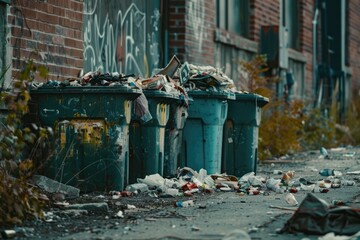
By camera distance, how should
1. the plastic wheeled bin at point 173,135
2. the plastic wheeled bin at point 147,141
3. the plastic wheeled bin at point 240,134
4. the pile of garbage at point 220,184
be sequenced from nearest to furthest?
the pile of garbage at point 220,184
the plastic wheeled bin at point 147,141
the plastic wheeled bin at point 173,135
the plastic wheeled bin at point 240,134

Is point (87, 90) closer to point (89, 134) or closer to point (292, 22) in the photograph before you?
point (89, 134)

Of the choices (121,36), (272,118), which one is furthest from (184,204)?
(272,118)

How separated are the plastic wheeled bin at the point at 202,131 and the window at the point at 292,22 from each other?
10.4 meters

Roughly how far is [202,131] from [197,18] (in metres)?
4.31

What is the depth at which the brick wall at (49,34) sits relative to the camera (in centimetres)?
985

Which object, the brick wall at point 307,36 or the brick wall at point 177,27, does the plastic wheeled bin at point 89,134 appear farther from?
the brick wall at point 307,36

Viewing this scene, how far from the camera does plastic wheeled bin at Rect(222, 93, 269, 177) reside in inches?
471

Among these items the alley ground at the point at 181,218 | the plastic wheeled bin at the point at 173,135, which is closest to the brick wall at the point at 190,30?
the plastic wheeled bin at the point at 173,135

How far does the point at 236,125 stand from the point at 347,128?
1084cm

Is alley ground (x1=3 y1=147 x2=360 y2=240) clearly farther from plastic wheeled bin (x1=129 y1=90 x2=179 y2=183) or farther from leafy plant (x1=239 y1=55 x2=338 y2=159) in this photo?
leafy plant (x1=239 y1=55 x2=338 y2=159)

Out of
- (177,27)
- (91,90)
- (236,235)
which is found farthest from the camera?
(177,27)

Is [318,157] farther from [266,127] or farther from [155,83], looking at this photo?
[155,83]

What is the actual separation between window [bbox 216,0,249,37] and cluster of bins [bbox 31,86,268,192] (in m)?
5.05

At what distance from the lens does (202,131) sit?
1126cm
